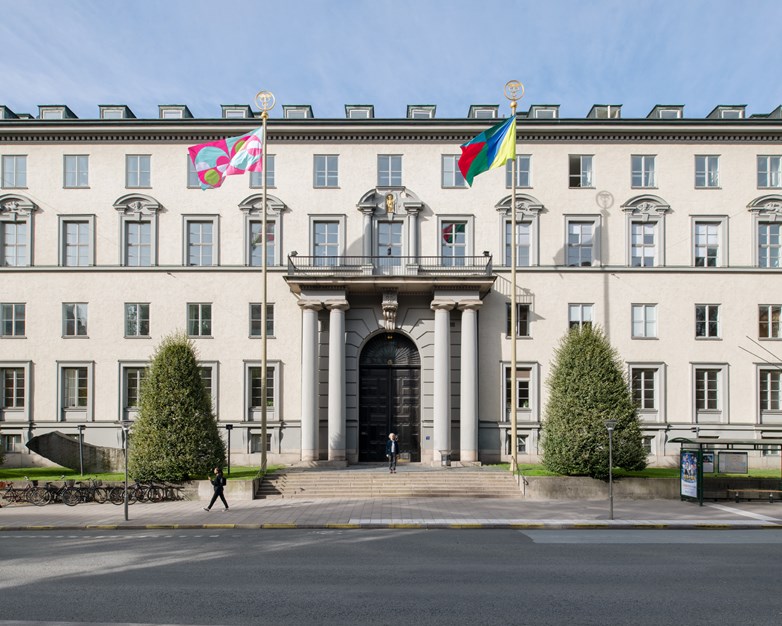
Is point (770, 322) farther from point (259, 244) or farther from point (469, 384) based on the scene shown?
point (259, 244)

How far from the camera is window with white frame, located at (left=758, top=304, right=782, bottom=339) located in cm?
3709

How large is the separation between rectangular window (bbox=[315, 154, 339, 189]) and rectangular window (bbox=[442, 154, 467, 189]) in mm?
6267

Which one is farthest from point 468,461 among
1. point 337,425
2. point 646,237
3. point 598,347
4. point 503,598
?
point 503,598

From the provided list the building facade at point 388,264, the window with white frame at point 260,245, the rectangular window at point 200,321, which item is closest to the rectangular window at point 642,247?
the building facade at point 388,264

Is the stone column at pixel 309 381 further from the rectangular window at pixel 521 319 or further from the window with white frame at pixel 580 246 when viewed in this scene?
the window with white frame at pixel 580 246

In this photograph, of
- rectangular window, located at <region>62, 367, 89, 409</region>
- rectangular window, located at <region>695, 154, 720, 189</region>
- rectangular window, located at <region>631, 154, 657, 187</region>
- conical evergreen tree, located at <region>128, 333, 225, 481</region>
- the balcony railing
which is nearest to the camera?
conical evergreen tree, located at <region>128, 333, 225, 481</region>

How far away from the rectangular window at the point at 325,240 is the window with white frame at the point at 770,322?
24.3m

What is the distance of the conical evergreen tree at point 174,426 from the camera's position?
28.0m

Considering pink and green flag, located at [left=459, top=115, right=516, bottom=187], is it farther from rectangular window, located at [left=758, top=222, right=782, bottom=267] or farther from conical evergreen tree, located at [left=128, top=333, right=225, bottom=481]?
rectangular window, located at [left=758, top=222, right=782, bottom=267]

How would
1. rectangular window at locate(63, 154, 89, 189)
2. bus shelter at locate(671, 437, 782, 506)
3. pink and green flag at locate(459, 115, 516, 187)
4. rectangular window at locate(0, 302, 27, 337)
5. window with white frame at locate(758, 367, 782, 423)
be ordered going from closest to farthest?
bus shelter at locate(671, 437, 782, 506)
pink and green flag at locate(459, 115, 516, 187)
window with white frame at locate(758, 367, 782, 423)
rectangular window at locate(0, 302, 27, 337)
rectangular window at locate(63, 154, 89, 189)

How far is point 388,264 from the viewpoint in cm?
3738

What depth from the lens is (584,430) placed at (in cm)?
2850

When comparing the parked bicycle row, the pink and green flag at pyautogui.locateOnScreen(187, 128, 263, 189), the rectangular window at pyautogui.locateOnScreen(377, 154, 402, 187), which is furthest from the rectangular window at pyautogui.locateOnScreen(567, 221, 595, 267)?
the parked bicycle row

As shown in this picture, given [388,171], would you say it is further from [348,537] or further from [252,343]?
[348,537]
